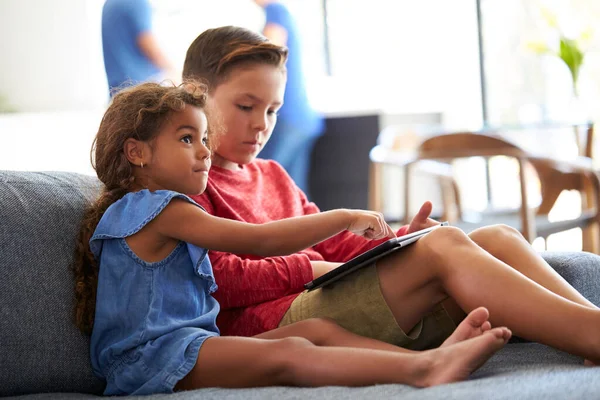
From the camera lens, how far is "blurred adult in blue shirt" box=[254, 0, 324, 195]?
3.30 meters

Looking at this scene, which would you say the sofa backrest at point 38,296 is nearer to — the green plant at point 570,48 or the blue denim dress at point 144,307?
the blue denim dress at point 144,307

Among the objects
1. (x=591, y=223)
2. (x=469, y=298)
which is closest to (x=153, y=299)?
(x=469, y=298)

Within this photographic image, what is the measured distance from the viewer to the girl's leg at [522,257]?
1472 millimetres

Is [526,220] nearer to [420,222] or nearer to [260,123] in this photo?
[420,222]

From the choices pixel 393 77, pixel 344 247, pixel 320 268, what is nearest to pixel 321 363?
pixel 320 268

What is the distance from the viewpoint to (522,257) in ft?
5.06

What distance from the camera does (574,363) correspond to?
141 cm

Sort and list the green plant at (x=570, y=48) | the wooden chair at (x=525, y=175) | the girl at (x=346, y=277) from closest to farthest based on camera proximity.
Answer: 1. the girl at (x=346, y=277)
2. the wooden chair at (x=525, y=175)
3. the green plant at (x=570, y=48)

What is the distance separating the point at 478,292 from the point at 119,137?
0.73 metres

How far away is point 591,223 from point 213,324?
7.59ft

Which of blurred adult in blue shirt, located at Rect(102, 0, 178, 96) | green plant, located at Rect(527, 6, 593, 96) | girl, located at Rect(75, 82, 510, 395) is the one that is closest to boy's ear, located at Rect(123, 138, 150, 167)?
girl, located at Rect(75, 82, 510, 395)

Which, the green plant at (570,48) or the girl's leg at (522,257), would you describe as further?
the green plant at (570,48)

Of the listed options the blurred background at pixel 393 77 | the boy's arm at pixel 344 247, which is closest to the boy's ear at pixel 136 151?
the boy's arm at pixel 344 247

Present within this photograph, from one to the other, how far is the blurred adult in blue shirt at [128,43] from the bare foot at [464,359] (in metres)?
1.97
